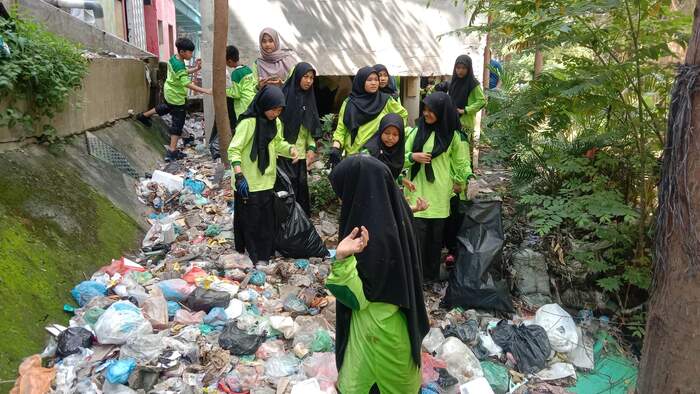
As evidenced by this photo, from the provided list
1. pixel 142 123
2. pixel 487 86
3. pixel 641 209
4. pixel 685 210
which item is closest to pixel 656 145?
pixel 641 209

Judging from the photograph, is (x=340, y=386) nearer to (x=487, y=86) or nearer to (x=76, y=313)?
(x=76, y=313)

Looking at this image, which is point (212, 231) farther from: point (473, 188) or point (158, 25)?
point (158, 25)

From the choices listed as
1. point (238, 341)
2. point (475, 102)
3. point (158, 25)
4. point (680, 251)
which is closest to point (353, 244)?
point (680, 251)

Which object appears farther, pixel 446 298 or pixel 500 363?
pixel 446 298

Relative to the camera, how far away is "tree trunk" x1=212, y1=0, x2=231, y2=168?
5656 mm

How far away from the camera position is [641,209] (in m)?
3.89

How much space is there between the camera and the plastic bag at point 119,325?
306cm

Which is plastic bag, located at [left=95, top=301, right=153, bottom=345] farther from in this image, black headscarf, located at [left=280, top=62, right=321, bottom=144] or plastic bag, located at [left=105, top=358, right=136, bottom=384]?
black headscarf, located at [left=280, top=62, right=321, bottom=144]

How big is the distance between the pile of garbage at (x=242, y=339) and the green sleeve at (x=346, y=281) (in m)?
0.86

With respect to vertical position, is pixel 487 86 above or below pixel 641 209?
above

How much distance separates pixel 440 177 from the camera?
4.16m

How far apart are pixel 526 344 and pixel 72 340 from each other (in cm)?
282

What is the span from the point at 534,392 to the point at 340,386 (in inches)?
61.9

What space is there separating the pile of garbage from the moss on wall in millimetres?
98
